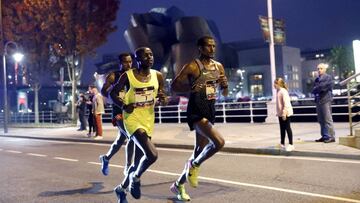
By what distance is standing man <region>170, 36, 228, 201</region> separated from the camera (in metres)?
5.84

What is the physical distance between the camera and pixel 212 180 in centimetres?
757

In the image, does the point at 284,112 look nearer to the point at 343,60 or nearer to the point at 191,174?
the point at 191,174

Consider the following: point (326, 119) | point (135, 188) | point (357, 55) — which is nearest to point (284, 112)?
point (326, 119)

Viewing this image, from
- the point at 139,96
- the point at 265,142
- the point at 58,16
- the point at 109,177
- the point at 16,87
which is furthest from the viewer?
the point at 16,87

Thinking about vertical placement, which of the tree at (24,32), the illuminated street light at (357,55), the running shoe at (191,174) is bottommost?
the running shoe at (191,174)

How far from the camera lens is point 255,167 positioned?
8.84 metres

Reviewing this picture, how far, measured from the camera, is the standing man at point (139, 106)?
5.60m

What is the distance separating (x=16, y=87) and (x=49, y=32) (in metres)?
28.0

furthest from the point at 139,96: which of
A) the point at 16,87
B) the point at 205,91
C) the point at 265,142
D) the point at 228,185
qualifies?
the point at 16,87

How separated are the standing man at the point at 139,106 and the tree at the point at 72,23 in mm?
23823

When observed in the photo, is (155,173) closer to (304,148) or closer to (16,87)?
(304,148)

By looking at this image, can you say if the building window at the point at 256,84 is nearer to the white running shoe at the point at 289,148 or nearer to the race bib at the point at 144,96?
the white running shoe at the point at 289,148

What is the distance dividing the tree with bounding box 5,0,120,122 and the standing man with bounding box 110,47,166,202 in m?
23.8

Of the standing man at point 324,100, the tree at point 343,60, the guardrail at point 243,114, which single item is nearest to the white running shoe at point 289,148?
the standing man at point 324,100
